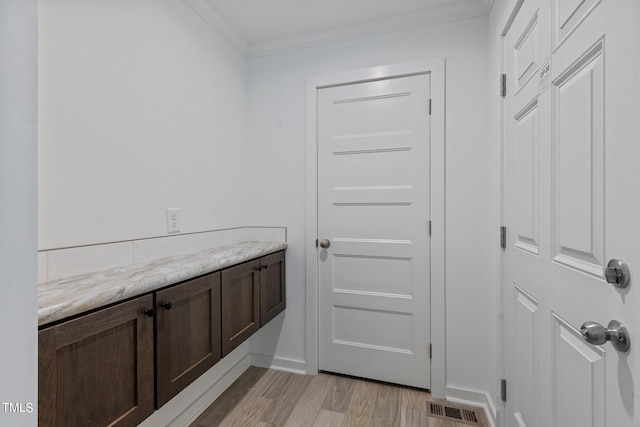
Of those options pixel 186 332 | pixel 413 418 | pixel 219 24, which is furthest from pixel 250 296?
pixel 219 24

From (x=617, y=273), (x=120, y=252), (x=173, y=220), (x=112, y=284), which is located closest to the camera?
(x=617, y=273)

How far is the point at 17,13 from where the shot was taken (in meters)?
0.33

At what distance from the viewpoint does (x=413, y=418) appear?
69.1 inches

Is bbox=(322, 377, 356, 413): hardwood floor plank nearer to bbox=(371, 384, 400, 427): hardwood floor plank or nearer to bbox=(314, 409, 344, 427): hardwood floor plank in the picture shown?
bbox=(314, 409, 344, 427): hardwood floor plank

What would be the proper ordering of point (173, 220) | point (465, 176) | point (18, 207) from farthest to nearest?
1. point (465, 176)
2. point (173, 220)
3. point (18, 207)

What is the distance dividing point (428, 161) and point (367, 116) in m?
0.51

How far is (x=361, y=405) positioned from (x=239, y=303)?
38.4 inches

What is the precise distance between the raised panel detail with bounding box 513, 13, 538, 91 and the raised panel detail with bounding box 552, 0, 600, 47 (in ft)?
0.58

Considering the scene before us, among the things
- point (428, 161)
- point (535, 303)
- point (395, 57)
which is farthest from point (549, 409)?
point (395, 57)

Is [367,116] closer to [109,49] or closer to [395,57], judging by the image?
[395,57]

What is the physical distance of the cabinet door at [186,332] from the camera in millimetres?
1176

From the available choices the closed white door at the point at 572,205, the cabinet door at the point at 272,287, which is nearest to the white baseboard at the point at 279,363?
the cabinet door at the point at 272,287

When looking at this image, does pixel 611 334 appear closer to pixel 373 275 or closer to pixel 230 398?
pixel 373 275

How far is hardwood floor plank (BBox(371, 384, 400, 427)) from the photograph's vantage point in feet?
5.64
